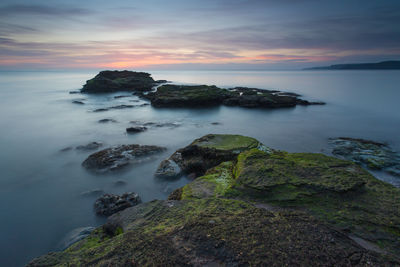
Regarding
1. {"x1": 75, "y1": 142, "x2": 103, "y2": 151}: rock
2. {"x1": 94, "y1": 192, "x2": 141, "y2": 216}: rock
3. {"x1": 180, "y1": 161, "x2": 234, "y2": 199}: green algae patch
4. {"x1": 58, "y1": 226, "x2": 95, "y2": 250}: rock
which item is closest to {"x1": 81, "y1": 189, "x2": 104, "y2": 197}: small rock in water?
{"x1": 94, "y1": 192, "x2": 141, "y2": 216}: rock

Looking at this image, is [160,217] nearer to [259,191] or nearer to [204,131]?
[259,191]

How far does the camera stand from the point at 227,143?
8367 millimetres

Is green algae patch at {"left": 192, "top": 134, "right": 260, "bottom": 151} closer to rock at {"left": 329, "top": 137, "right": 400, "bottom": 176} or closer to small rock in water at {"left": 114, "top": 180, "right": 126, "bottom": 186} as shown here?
small rock in water at {"left": 114, "top": 180, "right": 126, "bottom": 186}

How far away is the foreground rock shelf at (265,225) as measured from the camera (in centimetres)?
229

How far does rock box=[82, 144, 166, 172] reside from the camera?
27.7 feet

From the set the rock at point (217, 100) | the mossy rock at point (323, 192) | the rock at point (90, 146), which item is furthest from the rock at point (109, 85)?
the mossy rock at point (323, 192)

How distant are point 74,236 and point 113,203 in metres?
1.14

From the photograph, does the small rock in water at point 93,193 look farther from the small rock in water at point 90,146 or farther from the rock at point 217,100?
the rock at point 217,100

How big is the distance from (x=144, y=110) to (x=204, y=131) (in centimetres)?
1026

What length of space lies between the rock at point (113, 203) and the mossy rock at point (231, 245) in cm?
279

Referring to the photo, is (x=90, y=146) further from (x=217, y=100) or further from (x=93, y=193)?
(x=217, y=100)

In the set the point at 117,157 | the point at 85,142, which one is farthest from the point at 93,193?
the point at 85,142

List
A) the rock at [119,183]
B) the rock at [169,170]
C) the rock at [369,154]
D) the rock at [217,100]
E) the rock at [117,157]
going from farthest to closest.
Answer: the rock at [217,100], the rock at [117,157], the rock at [369,154], the rock at [169,170], the rock at [119,183]

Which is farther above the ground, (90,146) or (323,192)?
(323,192)
